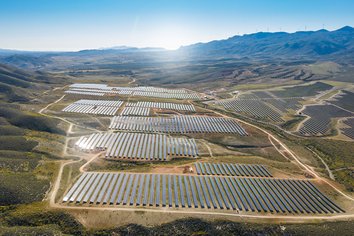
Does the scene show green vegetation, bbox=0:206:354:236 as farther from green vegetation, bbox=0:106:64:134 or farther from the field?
green vegetation, bbox=0:106:64:134

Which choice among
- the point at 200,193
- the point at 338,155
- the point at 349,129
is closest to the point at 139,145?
the point at 200,193

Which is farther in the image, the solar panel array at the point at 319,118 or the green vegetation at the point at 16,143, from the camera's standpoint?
the solar panel array at the point at 319,118

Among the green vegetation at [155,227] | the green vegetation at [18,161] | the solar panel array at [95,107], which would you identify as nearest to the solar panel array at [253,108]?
the solar panel array at [95,107]

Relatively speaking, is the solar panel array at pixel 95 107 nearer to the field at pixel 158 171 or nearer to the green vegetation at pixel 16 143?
the field at pixel 158 171

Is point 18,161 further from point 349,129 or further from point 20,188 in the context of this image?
point 349,129

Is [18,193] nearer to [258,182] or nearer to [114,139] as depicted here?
[114,139]

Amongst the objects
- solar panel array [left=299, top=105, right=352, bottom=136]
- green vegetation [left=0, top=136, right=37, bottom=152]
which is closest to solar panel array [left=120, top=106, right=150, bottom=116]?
green vegetation [left=0, top=136, right=37, bottom=152]
